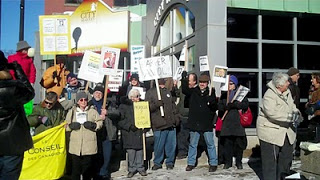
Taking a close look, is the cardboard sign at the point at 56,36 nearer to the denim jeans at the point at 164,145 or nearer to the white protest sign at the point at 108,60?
the white protest sign at the point at 108,60

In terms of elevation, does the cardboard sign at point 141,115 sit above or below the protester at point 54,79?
below

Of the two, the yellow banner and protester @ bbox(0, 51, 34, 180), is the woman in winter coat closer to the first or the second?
the yellow banner

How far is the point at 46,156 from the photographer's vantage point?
659 centimetres

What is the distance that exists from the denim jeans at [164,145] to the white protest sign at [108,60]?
1576 millimetres

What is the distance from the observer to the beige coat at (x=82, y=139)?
6832 millimetres

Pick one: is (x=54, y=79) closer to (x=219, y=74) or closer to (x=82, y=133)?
(x=82, y=133)

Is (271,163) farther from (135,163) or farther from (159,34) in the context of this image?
(159,34)

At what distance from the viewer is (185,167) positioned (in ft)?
28.1

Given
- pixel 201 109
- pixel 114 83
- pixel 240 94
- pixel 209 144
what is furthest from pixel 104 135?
pixel 114 83

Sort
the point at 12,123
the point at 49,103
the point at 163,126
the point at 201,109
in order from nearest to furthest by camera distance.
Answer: the point at 12,123 < the point at 49,103 < the point at 201,109 < the point at 163,126

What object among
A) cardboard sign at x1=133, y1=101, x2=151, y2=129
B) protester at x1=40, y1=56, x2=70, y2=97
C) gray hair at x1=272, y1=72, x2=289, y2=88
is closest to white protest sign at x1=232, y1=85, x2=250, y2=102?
cardboard sign at x1=133, y1=101, x2=151, y2=129

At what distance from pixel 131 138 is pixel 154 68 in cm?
166

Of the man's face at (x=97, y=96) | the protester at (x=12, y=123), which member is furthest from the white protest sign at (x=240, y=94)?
the protester at (x=12, y=123)

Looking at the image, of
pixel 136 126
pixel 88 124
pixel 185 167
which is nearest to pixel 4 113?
pixel 88 124
